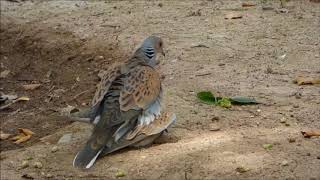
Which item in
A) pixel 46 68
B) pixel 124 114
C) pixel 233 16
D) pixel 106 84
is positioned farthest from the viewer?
pixel 233 16

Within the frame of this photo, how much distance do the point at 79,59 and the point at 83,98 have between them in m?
1.05

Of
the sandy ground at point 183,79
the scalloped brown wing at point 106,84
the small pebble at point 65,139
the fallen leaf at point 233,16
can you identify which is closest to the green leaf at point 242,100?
the sandy ground at point 183,79

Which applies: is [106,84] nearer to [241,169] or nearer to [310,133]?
[241,169]

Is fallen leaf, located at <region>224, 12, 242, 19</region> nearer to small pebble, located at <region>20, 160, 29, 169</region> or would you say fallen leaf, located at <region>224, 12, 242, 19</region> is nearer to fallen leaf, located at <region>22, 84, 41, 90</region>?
fallen leaf, located at <region>22, 84, 41, 90</region>

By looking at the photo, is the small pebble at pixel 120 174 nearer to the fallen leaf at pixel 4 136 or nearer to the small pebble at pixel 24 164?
the small pebble at pixel 24 164

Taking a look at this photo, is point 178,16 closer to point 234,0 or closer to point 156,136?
point 234,0

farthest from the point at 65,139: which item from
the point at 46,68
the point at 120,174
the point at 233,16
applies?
the point at 233,16

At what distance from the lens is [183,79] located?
7.21m

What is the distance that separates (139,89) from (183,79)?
1449 millimetres

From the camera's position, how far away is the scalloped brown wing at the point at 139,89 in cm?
573

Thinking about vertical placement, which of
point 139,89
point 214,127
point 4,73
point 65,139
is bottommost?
point 4,73

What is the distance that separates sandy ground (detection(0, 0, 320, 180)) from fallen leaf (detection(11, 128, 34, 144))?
0.07m

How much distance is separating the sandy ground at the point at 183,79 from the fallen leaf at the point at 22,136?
7cm

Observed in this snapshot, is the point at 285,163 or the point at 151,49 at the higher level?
the point at 151,49
